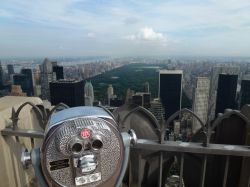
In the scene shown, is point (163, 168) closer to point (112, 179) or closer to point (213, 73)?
point (112, 179)

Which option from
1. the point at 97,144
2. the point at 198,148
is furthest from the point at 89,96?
the point at 97,144

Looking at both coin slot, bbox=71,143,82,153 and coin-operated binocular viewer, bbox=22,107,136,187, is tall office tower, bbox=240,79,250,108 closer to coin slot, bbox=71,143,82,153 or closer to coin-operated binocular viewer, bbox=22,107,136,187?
coin-operated binocular viewer, bbox=22,107,136,187

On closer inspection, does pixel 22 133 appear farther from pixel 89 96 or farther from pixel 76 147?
pixel 89 96

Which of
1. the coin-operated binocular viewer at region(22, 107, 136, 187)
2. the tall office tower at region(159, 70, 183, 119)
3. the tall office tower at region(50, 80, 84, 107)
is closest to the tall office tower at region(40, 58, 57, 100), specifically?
the tall office tower at region(50, 80, 84, 107)

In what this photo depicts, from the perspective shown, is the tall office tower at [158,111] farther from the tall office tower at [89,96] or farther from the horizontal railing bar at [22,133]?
the horizontal railing bar at [22,133]

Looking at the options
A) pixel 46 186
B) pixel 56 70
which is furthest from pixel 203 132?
pixel 56 70

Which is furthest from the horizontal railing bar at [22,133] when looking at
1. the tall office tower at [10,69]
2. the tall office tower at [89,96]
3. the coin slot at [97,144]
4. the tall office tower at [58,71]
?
the tall office tower at [10,69]
